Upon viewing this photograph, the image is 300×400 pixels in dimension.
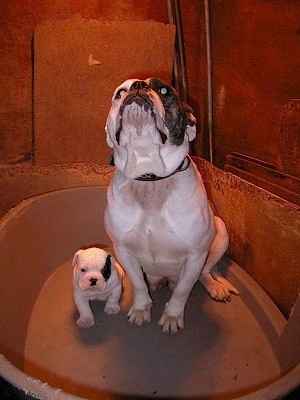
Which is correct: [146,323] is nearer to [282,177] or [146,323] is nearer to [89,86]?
[282,177]

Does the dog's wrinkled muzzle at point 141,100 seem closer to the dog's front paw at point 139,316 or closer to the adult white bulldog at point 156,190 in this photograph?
the adult white bulldog at point 156,190

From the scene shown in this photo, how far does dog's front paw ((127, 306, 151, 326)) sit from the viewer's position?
4.83 feet

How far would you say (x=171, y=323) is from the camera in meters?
1.42

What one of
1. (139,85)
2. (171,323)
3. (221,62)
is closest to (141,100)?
(139,85)

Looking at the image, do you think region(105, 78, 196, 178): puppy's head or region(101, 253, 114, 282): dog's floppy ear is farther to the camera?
region(101, 253, 114, 282): dog's floppy ear

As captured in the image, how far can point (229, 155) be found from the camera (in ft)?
7.10

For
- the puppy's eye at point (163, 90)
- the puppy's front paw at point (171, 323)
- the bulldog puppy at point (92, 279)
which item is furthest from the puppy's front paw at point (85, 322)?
the puppy's eye at point (163, 90)

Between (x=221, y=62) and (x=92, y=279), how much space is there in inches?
60.6

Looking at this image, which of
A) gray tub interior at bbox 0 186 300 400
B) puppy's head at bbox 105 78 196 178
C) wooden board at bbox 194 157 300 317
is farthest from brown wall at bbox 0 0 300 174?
Answer: puppy's head at bbox 105 78 196 178

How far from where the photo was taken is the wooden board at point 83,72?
2086mm

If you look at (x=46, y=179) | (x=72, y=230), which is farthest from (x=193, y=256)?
(x=46, y=179)

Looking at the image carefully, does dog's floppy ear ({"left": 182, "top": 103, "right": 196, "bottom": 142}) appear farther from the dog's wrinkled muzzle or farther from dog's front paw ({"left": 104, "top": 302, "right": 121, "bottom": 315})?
dog's front paw ({"left": 104, "top": 302, "right": 121, "bottom": 315})

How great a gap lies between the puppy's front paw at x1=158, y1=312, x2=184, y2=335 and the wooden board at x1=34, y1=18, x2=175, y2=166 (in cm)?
105

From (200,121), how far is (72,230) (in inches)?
44.5
